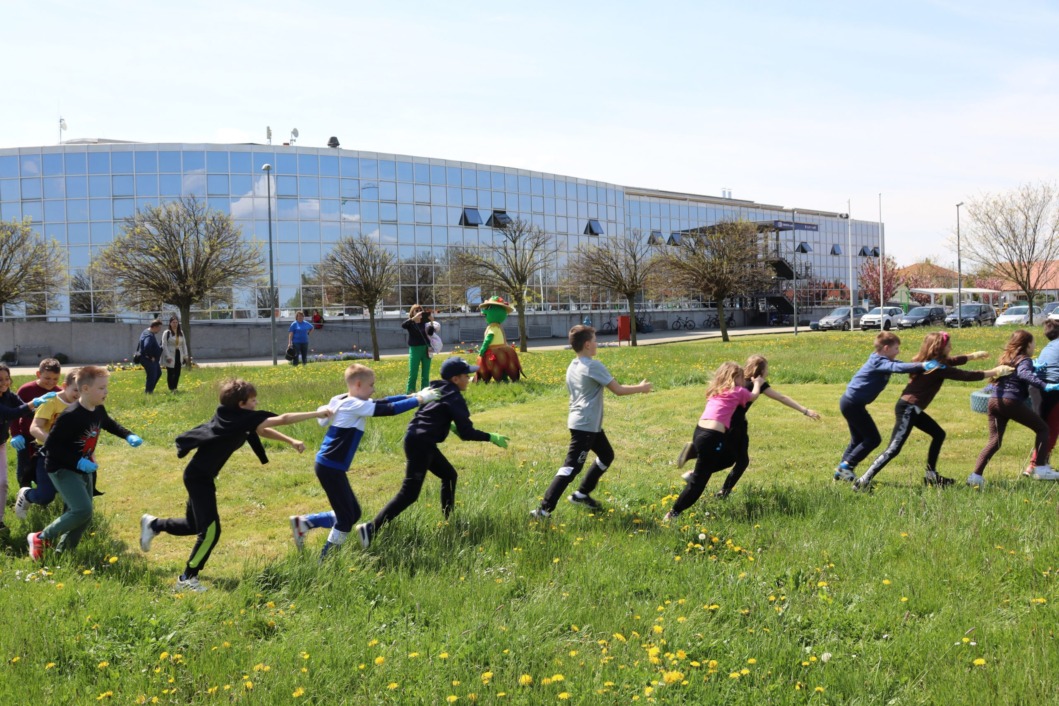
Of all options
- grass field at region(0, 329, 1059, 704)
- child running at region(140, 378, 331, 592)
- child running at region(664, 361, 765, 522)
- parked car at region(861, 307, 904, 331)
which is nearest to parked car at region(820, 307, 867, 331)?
parked car at region(861, 307, 904, 331)

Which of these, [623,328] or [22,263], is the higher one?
[22,263]

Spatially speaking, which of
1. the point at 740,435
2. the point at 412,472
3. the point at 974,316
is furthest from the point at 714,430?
the point at 974,316

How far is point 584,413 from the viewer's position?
296 inches

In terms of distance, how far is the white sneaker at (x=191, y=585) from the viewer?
584cm

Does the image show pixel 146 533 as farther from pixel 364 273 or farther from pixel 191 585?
pixel 364 273

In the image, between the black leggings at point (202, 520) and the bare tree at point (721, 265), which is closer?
the black leggings at point (202, 520)

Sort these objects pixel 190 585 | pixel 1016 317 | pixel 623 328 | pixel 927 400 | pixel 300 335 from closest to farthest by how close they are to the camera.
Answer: pixel 190 585, pixel 927 400, pixel 300 335, pixel 623 328, pixel 1016 317

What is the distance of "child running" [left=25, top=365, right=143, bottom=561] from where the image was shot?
6.46 metres

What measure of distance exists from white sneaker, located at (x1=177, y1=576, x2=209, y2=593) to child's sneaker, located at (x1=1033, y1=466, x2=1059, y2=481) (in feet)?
25.0

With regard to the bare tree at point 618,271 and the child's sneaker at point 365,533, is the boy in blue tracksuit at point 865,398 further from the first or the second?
the bare tree at point 618,271

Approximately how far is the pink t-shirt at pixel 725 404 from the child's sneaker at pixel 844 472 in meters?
1.79

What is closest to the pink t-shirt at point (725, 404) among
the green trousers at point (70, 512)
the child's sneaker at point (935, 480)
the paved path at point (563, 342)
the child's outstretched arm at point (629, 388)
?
the child's outstretched arm at point (629, 388)

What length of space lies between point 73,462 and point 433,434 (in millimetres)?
2725

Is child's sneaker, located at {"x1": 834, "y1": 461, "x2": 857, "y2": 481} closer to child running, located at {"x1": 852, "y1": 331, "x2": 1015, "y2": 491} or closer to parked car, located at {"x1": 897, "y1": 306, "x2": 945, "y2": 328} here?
child running, located at {"x1": 852, "y1": 331, "x2": 1015, "y2": 491}
